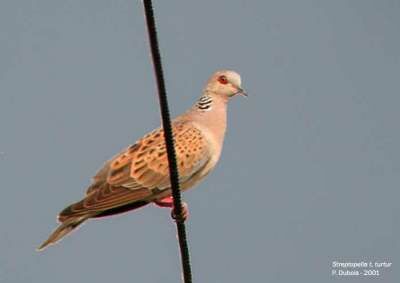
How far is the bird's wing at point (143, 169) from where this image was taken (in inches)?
307

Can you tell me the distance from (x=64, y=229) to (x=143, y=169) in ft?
4.04

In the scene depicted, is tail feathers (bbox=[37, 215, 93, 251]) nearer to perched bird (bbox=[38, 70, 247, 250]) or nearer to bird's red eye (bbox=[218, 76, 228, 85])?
perched bird (bbox=[38, 70, 247, 250])

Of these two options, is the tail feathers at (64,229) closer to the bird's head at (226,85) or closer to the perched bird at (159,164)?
the perched bird at (159,164)

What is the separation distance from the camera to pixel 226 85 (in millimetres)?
8953

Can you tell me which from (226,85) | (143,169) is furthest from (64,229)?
(226,85)

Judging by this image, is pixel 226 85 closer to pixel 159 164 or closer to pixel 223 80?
pixel 223 80

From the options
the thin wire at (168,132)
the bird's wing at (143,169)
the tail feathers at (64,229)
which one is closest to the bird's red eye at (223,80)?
the bird's wing at (143,169)

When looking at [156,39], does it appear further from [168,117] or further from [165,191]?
[165,191]

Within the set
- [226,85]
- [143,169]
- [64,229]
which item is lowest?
[64,229]

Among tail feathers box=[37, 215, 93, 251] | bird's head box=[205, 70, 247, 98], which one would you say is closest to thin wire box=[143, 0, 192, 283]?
tail feathers box=[37, 215, 93, 251]

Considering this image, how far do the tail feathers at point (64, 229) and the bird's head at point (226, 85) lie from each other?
2.10 metres

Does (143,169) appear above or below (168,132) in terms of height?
above

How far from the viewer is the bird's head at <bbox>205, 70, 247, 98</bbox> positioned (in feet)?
29.2

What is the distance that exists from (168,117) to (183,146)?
3539 mm
